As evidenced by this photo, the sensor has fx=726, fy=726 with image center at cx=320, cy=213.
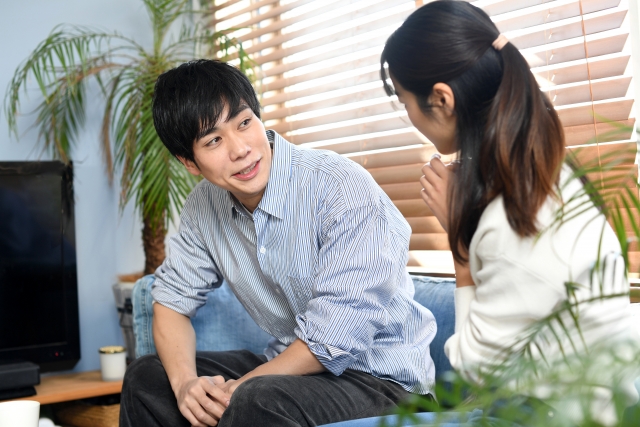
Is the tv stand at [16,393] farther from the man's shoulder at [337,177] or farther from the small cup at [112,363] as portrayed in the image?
the man's shoulder at [337,177]

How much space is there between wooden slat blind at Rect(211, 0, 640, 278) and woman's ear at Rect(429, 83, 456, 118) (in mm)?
328

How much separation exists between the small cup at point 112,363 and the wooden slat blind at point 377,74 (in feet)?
3.36

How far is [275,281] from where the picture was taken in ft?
5.50

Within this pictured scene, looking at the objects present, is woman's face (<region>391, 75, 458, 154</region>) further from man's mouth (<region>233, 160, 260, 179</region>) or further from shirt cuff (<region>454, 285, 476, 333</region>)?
man's mouth (<region>233, 160, 260, 179</region>)

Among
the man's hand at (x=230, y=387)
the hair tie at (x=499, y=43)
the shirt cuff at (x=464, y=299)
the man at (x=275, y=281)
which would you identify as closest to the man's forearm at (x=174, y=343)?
the man at (x=275, y=281)

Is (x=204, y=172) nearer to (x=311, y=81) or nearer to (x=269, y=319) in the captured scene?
(x=269, y=319)

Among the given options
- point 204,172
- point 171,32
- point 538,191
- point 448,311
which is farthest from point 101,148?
point 538,191

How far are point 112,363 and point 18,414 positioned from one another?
1449 millimetres

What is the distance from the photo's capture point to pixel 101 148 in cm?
295

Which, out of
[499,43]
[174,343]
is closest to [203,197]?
[174,343]

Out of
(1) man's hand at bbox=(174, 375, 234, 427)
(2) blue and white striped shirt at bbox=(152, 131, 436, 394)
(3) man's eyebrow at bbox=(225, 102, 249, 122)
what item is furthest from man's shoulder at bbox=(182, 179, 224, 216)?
(1) man's hand at bbox=(174, 375, 234, 427)

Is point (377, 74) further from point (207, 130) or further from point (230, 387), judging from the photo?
point (230, 387)

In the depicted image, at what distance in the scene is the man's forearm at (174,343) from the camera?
64.3 inches

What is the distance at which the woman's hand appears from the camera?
1069 millimetres
